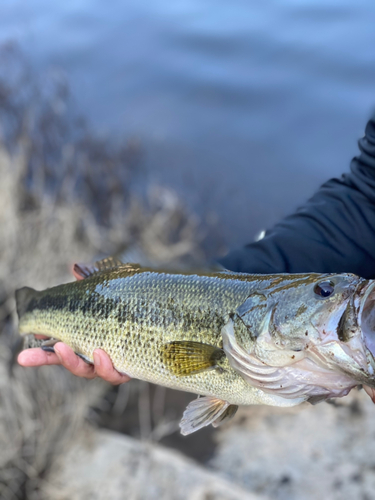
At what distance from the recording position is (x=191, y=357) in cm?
212

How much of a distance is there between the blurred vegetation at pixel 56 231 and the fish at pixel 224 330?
0.42 m

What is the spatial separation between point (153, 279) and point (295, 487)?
84.4 inches

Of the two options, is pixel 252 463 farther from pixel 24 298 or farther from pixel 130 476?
pixel 24 298

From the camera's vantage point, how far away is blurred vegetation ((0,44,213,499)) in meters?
3.73

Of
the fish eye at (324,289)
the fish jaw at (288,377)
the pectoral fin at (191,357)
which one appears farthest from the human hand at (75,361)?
the fish eye at (324,289)

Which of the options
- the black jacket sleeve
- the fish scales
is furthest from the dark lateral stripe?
the black jacket sleeve

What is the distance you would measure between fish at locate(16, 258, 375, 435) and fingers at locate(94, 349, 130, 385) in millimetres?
30

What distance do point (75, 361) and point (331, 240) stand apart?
1.73 metres

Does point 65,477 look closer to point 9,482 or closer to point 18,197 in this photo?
point 9,482

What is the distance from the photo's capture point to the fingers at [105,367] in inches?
95.3

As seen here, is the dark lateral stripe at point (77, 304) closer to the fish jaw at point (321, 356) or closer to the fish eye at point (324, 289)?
the fish jaw at point (321, 356)

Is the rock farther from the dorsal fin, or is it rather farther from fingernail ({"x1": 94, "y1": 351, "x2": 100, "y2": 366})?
the dorsal fin

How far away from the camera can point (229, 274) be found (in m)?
2.28

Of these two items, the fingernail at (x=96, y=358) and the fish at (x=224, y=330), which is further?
the fingernail at (x=96, y=358)
